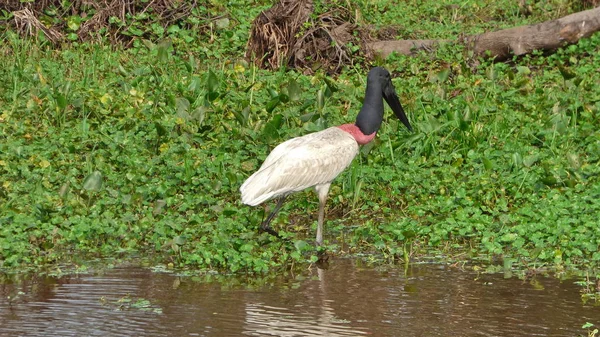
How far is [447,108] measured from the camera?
9.14 m

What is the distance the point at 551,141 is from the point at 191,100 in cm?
299

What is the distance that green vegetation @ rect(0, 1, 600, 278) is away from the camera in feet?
21.9

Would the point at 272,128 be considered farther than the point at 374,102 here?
Yes

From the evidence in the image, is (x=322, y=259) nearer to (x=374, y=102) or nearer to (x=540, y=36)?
(x=374, y=102)

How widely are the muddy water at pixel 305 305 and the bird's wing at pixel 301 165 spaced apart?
2.45 feet

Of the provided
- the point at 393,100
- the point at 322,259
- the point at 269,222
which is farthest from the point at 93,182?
the point at 393,100

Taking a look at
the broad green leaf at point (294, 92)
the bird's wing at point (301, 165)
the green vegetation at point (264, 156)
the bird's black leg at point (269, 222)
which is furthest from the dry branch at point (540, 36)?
the bird's black leg at point (269, 222)

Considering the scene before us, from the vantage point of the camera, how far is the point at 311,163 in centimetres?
699

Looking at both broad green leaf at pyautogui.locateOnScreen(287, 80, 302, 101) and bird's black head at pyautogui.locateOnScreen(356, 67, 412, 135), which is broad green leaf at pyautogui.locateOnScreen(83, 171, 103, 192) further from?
broad green leaf at pyautogui.locateOnScreen(287, 80, 302, 101)

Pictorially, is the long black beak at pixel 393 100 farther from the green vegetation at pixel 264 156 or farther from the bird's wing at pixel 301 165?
the bird's wing at pixel 301 165

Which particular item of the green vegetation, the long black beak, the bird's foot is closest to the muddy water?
the bird's foot

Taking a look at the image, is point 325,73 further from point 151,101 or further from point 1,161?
point 1,161

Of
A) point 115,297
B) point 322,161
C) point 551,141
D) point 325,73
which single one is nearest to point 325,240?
point 322,161

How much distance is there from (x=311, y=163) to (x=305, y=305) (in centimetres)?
160
